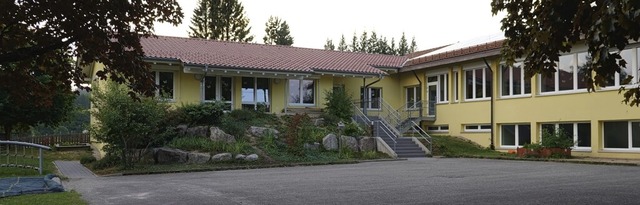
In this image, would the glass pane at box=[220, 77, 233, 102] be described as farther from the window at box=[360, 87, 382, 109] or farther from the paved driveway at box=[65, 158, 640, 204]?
the paved driveway at box=[65, 158, 640, 204]

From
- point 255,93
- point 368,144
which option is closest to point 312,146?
point 368,144

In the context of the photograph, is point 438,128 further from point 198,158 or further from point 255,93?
point 198,158

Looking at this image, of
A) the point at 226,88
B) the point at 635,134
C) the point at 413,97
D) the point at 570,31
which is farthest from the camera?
the point at 413,97

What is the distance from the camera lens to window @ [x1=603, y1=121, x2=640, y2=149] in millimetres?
20000

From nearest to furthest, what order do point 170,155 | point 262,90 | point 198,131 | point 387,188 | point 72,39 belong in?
point 72,39
point 387,188
point 170,155
point 198,131
point 262,90

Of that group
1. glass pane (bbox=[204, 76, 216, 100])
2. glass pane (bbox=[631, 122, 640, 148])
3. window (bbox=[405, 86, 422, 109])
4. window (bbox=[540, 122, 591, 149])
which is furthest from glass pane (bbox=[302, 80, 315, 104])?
glass pane (bbox=[631, 122, 640, 148])

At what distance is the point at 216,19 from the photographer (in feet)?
186

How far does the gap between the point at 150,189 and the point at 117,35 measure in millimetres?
6516

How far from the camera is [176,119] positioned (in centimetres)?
2148

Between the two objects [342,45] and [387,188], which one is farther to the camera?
[342,45]

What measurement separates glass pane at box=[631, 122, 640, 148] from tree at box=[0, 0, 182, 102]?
18677 millimetres

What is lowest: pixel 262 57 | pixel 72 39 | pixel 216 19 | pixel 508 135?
pixel 508 135

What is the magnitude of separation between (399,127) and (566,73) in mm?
8533

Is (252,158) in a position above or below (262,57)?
below
